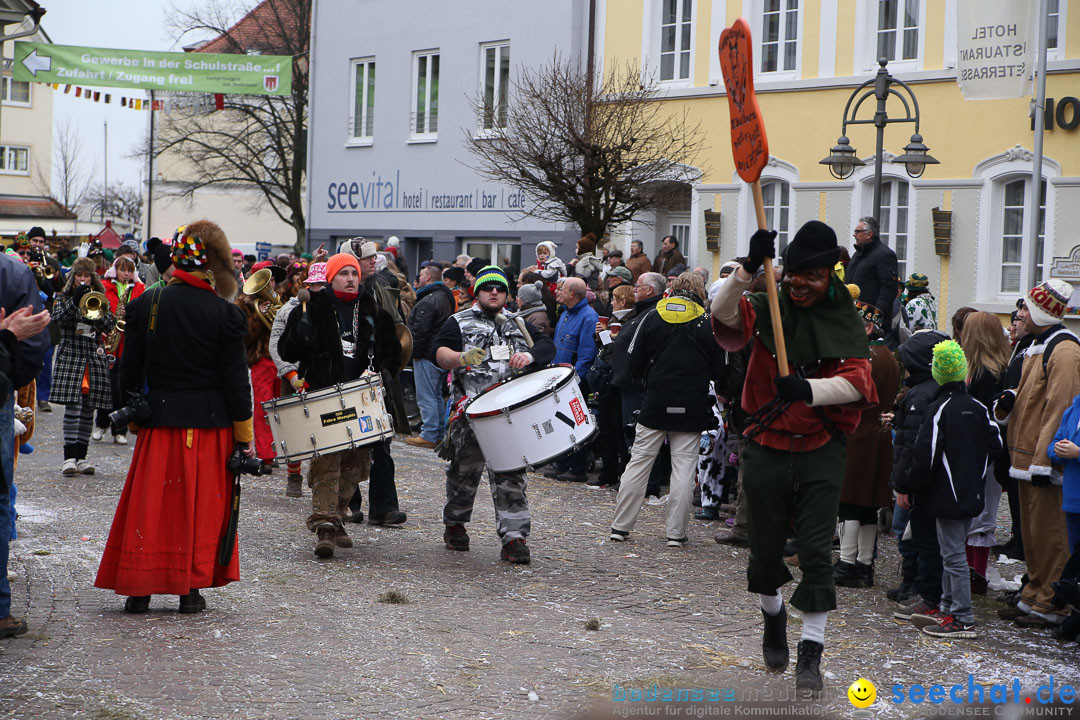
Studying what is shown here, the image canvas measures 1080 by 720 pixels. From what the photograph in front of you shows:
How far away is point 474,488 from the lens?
31.4 feet

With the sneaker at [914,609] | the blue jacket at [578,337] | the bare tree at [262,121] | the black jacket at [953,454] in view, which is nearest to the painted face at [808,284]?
the black jacket at [953,454]

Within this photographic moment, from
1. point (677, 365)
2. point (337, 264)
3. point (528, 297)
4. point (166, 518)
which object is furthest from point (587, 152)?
point (166, 518)

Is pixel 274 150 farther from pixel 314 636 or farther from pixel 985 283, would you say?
pixel 314 636

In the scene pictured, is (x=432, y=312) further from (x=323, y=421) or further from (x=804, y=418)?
(x=804, y=418)

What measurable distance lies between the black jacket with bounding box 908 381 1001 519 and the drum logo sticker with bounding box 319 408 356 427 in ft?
12.2

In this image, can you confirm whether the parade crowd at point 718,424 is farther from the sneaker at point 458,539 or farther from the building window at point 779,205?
the building window at point 779,205

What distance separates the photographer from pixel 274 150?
44500 mm

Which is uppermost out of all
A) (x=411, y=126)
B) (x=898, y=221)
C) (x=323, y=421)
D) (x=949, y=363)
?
(x=411, y=126)

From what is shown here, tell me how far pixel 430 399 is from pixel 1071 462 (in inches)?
361

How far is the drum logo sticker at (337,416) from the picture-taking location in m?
8.98

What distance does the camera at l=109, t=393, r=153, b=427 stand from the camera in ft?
23.7

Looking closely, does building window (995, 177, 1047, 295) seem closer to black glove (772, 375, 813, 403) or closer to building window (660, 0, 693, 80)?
building window (660, 0, 693, 80)

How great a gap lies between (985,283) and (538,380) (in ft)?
40.5

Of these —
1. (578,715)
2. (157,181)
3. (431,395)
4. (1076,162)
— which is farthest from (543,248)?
(157,181)
